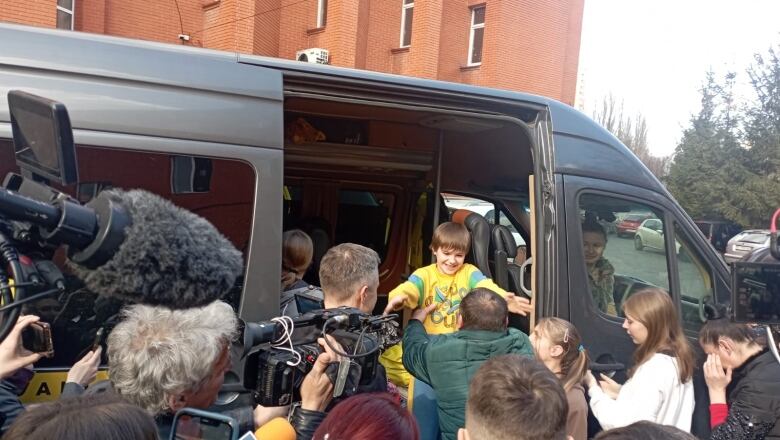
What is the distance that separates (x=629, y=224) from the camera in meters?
3.87

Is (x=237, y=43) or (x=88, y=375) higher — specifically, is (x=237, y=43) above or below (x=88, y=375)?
above

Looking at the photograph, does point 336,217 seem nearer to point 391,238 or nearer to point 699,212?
point 391,238

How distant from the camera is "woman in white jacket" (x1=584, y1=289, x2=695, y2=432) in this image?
10.3ft

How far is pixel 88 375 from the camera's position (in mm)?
2303

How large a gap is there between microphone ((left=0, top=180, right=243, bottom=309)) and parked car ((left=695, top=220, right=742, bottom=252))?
26.4 m

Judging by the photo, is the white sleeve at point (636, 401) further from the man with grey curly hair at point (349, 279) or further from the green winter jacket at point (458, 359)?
the man with grey curly hair at point (349, 279)

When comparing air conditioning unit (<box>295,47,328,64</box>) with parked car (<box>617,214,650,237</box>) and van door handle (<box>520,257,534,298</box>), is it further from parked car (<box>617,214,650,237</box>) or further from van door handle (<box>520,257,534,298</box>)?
parked car (<box>617,214,650,237</box>)

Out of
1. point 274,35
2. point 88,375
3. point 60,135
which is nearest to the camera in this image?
point 60,135

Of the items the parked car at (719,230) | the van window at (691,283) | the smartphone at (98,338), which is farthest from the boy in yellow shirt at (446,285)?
the parked car at (719,230)

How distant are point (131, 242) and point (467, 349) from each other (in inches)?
85.1

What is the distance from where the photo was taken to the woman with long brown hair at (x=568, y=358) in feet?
10.1

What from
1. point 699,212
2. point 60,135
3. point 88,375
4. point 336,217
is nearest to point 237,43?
point 336,217

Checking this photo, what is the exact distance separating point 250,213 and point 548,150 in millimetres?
1702

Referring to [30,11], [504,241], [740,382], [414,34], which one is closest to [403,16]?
[414,34]
